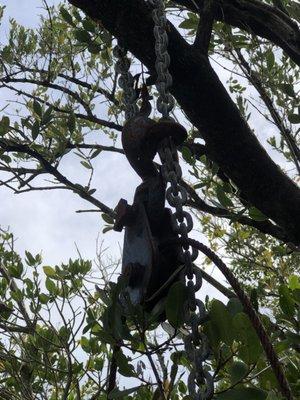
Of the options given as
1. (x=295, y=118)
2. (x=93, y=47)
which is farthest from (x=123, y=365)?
(x=93, y=47)

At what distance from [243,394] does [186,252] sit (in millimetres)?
284

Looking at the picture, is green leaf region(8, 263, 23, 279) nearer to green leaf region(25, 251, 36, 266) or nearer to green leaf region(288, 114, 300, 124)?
green leaf region(25, 251, 36, 266)

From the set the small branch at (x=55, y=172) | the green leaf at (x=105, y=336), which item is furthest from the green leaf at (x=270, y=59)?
the green leaf at (x=105, y=336)

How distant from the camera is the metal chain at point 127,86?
149 cm

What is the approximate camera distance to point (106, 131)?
→ 3.71 metres

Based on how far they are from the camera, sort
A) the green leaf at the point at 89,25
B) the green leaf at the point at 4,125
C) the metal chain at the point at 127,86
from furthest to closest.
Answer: the green leaf at the point at 4,125 → the green leaf at the point at 89,25 → the metal chain at the point at 127,86

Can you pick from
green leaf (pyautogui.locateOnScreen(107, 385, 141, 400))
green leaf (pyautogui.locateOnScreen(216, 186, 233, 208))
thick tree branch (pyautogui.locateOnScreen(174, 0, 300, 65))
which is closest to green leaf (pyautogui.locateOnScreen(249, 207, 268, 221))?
green leaf (pyautogui.locateOnScreen(216, 186, 233, 208))

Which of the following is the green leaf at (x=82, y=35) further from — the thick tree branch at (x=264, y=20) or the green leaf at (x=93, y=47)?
the thick tree branch at (x=264, y=20)

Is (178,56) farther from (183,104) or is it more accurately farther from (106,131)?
(106,131)

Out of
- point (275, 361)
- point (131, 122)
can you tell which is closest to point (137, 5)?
point (131, 122)

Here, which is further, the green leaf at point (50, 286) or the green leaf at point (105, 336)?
the green leaf at point (50, 286)

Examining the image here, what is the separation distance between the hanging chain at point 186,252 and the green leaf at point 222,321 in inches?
0.9

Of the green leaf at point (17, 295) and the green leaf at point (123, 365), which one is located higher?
the green leaf at point (17, 295)

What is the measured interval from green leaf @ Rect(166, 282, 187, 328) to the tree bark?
1013 mm
